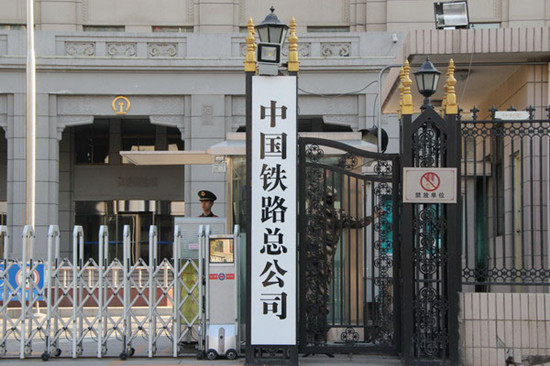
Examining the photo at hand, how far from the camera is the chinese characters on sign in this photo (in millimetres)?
10781

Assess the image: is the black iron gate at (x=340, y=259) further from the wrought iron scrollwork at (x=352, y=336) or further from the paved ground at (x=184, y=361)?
the paved ground at (x=184, y=361)

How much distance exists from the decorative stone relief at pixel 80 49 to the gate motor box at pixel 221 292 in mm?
16115

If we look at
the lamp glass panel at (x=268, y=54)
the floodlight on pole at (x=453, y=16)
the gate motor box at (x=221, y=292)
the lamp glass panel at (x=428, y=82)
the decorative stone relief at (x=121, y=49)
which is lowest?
the gate motor box at (x=221, y=292)

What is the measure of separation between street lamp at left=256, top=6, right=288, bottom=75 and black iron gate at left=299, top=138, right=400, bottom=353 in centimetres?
101

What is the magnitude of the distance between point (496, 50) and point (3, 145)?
73.9 feet

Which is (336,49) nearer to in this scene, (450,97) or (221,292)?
(450,97)

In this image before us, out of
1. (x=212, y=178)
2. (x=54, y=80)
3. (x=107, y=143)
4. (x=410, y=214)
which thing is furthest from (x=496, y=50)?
(x=107, y=143)

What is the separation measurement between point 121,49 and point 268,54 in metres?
16.4

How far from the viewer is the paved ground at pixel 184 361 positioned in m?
11.3

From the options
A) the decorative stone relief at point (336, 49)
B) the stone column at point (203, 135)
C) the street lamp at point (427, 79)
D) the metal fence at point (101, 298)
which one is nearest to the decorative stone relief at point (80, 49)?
the stone column at point (203, 135)

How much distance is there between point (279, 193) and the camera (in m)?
10.9

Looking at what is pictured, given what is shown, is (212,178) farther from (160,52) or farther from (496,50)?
(496,50)

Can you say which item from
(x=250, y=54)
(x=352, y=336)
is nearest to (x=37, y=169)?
(x=250, y=54)

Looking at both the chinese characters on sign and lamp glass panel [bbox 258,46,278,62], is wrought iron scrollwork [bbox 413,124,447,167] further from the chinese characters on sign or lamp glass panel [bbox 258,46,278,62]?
lamp glass panel [bbox 258,46,278,62]
